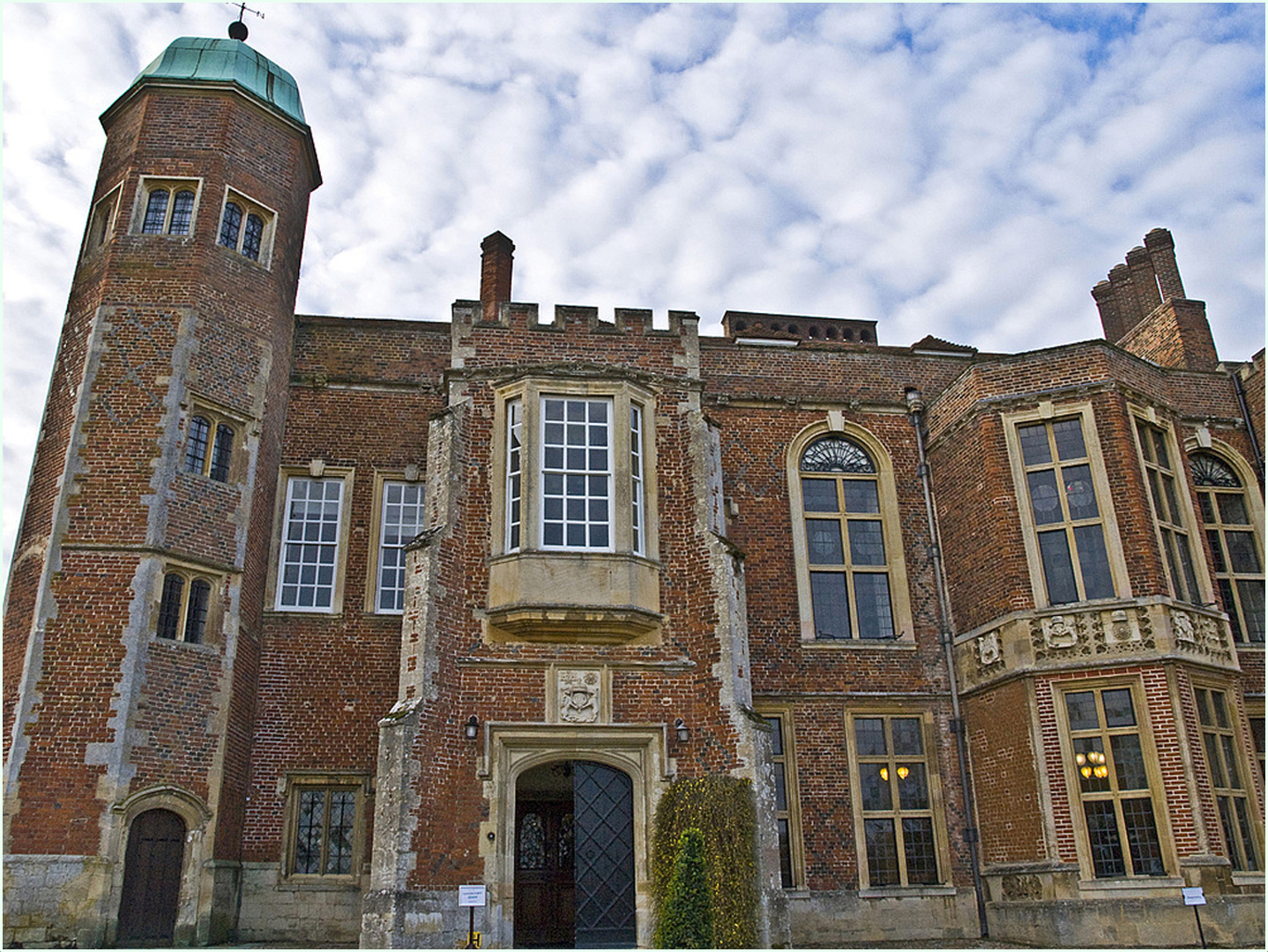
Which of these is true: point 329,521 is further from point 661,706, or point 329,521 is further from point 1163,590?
point 1163,590

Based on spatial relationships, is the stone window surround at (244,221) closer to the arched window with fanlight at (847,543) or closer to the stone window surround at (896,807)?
the arched window with fanlight at (847,543)

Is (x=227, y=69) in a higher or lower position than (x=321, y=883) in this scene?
higher

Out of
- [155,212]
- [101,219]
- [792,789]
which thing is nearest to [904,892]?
[792,789]

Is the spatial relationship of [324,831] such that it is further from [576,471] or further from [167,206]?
[167,206]

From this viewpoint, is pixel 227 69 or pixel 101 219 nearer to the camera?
pixel 101 219

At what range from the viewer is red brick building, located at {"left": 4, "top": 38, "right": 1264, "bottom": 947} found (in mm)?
12883

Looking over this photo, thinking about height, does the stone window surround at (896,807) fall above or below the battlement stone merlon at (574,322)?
below

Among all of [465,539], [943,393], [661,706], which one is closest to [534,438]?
[465,539]

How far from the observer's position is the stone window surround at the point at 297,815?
1435cm

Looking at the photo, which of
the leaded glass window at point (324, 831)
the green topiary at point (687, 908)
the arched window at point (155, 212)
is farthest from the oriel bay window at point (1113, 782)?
the arched window at point (155, 212)

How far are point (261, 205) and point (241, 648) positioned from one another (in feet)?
24.4

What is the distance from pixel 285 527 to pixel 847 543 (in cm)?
922

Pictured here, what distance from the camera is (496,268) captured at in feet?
61.2

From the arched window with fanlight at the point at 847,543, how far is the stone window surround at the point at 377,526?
638cm
